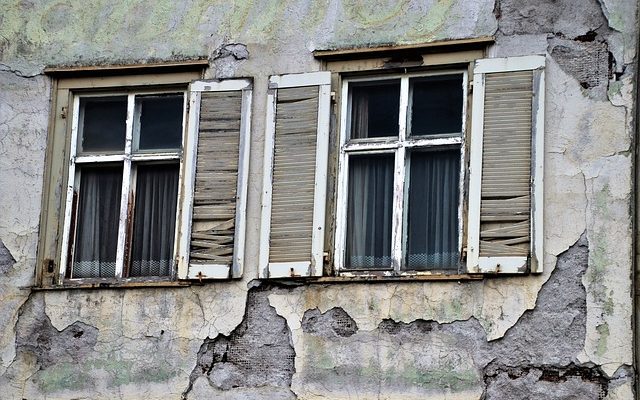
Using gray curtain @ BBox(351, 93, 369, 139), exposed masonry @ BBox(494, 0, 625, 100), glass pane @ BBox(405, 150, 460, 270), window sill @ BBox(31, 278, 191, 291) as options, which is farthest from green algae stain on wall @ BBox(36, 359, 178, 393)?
exposed masonry @ BBox(494, 0, 625, 100)

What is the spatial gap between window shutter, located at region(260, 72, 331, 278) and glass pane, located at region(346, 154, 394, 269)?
240mm

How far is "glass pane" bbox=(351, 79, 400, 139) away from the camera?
368 inches

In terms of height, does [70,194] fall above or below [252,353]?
above

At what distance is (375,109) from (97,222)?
207 cm

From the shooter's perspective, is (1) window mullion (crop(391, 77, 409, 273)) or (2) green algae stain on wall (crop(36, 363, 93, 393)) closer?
(1) window mullion (crop(391, 77, 409, 273))

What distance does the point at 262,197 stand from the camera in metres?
9.29

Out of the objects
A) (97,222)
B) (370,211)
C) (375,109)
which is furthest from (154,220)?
(375,109)

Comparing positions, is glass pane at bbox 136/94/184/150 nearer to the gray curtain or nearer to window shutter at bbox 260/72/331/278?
window shutter at bbox 260/72/331/278

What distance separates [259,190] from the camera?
30.6 feet

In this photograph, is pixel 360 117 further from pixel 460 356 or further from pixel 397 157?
pixel 460 356

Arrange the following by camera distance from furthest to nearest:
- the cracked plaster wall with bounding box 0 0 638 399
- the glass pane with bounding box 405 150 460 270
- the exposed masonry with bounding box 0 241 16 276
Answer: the exposed masonry with bounding box 0 241 16 276
the glass pane with bounding box 405 150 460 270
the cracked plaster wall with bounding box 0 0 638 399

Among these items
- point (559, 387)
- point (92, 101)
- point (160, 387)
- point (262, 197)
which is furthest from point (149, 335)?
point (559, 387)

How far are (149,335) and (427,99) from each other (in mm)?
2366

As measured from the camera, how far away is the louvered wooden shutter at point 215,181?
9258 mm
